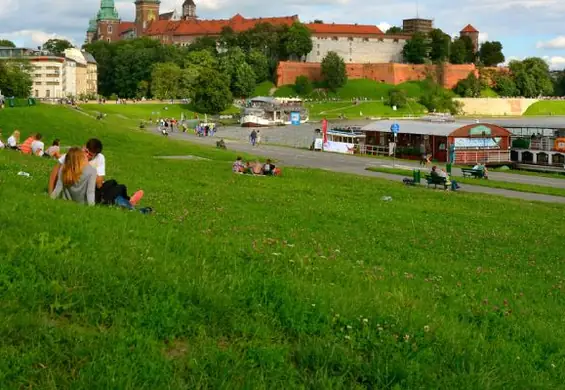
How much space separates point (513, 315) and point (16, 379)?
17.4 ft

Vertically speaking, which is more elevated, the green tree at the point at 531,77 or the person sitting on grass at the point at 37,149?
the green tree at the point at 531,77

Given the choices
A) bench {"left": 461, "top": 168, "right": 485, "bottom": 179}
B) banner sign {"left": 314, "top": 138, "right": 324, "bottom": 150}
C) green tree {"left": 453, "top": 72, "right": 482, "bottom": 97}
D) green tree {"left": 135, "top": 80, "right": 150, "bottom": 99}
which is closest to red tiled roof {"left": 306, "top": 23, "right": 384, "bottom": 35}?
green tree {"left": 453, "top": 72, "right": 482, "bottom": 97}

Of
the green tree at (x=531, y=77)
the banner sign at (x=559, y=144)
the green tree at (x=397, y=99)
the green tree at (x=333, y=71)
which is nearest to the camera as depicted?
the banner sign at (x=559, y=144)

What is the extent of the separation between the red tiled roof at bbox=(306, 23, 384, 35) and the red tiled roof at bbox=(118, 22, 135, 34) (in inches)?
2380

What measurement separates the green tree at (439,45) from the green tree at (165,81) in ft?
203

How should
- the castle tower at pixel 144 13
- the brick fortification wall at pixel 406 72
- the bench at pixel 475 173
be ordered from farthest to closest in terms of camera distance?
1. the castle tower at pixel 144 13
2. the brick fortification wall at pixel 406 72
3. the bench at pixel 475 173

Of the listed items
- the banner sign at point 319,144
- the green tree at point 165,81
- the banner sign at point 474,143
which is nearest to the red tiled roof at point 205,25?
the green tree at point 165,81

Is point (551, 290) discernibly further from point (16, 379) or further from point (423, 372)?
point (16, 379)

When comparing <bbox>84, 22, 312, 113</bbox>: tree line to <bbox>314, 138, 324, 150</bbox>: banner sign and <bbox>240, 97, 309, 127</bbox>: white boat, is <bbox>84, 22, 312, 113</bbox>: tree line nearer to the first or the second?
<bbox>240, 97, 309, 127</bbox>: white boat

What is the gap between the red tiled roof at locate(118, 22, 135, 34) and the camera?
19388cm

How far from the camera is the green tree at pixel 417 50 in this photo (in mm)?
151375

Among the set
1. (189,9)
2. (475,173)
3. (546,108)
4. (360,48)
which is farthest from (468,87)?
(475,173)

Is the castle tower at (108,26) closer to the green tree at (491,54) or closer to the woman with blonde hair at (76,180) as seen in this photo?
the green tree at (491,54)

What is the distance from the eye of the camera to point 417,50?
151375mm
